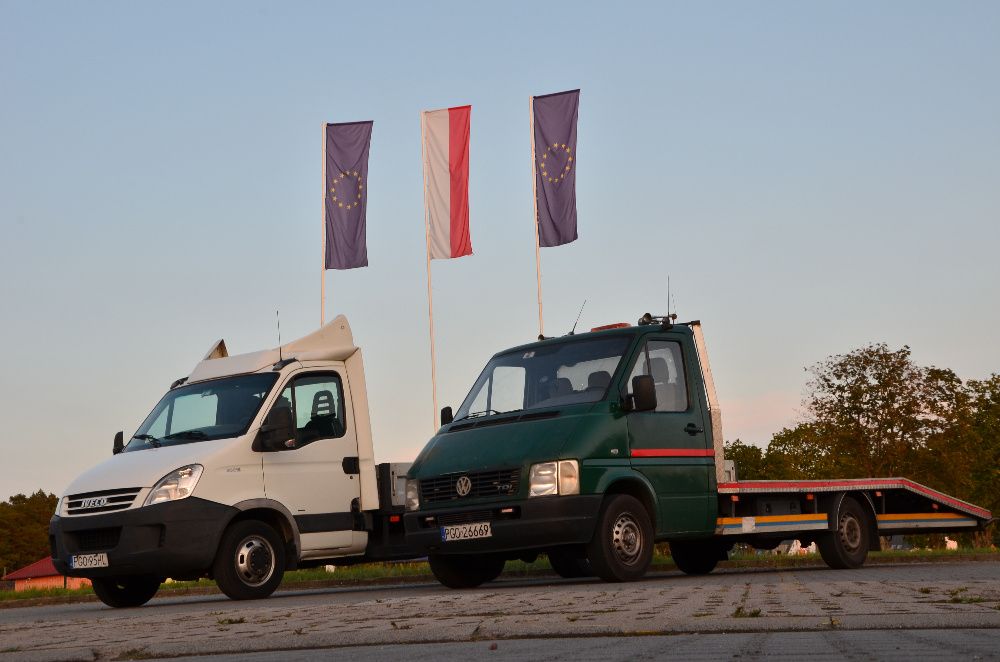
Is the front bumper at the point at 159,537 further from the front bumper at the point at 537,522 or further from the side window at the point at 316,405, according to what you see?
the front bumper at the point at 537,522

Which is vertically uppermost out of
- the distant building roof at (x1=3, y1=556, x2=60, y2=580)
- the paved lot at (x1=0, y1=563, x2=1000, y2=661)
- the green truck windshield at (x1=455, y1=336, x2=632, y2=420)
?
the green truck windshield at (x1=455, y1=336, x2=632, y2=420)

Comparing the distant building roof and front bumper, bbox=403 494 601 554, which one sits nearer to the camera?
front bumper, bbox=403 494 601 554

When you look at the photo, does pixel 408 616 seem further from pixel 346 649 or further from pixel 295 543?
pixel 295 543

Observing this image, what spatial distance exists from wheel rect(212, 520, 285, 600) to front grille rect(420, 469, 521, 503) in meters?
1.69

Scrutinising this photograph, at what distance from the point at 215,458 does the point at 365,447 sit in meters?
1.99

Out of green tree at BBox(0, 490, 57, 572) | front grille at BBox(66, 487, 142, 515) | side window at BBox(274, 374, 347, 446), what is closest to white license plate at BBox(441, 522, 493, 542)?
side window at BBox(274, 374, 347, 446)

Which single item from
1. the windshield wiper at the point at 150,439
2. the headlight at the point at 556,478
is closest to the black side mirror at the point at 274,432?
the windshield wiper at the point at 150,439

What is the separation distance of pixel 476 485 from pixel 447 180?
602 inches

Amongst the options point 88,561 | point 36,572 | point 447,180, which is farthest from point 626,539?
point 36,572

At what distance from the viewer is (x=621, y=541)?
42.3 feet

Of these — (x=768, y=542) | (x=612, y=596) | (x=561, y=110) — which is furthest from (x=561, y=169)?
(x=612, y=596)

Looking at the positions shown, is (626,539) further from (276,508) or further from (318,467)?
(276,508)

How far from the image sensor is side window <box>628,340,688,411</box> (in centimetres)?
1377

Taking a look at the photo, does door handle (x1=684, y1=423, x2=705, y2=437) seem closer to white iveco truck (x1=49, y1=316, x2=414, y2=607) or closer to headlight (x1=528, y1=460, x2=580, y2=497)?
headlight (x1=528, y1=460, x2=580, y2=497)
